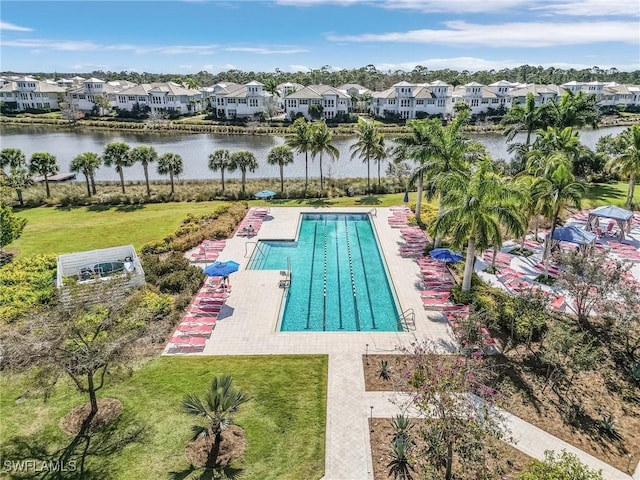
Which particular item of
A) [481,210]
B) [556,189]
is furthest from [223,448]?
[556,189]

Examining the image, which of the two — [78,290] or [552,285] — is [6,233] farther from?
[552,285]

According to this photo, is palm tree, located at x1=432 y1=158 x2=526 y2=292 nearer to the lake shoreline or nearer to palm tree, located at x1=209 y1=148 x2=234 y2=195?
palm tree, located at x1=209 y1=148 x2=234 y2=195

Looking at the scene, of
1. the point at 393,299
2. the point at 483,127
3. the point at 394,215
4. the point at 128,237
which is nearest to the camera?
the point at 393,299

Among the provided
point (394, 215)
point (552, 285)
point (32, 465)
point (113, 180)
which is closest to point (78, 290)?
point (32, 465)

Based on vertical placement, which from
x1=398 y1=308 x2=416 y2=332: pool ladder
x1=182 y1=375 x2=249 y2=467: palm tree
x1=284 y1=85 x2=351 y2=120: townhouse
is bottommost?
x1=398 y1=308 x2=416 y2=332: pool ladder

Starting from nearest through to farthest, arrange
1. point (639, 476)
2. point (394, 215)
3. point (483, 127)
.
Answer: point (639, 476) < point (394, 215) < point (483, 127)

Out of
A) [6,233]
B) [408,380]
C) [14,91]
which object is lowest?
[408,380]

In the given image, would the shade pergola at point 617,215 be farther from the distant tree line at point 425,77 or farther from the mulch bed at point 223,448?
the distant tree line at point 425,77

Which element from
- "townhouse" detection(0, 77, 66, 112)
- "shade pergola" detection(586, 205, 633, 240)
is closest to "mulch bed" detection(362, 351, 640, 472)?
"shade pergola" detection(586, 205, 633, 240)
